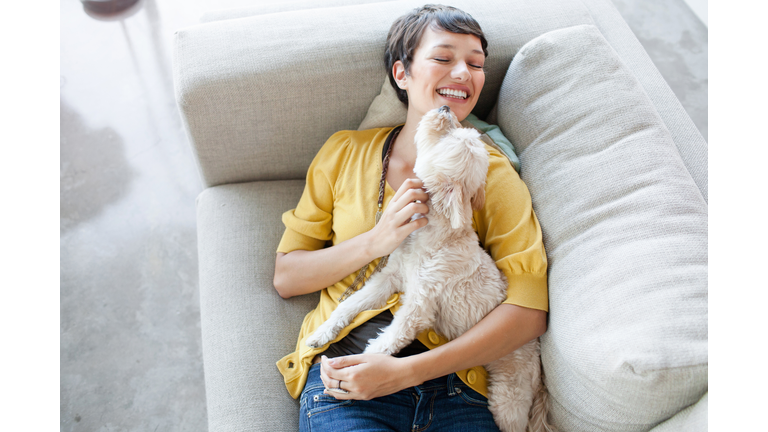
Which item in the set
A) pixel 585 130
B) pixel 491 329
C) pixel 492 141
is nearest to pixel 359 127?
pixel 492 141

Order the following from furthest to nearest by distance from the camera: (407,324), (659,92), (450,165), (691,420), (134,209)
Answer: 1. (134,209)
2. (659,92)
3. (407,324)
4. (450,165)
5. (691,420)

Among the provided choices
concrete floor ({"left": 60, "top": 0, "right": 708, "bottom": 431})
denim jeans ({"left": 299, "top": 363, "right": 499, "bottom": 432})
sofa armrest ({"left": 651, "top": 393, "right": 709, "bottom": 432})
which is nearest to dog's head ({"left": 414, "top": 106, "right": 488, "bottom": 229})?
denim jeans ({"left": 299, "top": 363, "right": 499, "bottom": 432})

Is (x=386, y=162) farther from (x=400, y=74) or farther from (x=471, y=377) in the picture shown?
(x=471, y=377)

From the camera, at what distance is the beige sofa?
1.22 metres

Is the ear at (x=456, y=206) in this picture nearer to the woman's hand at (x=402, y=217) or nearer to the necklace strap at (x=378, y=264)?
the woman's hand at (x=402, y=217)

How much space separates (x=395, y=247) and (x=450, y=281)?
0.62ft

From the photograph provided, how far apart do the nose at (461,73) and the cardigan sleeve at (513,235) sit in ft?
0.91

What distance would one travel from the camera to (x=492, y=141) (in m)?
1.72

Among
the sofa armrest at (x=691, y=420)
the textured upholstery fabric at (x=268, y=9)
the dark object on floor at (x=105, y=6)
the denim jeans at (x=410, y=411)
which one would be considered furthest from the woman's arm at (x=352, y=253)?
the dark object on floor at (x=105, y=6)

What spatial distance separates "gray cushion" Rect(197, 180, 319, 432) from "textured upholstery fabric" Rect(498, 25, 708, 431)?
88 centimetres

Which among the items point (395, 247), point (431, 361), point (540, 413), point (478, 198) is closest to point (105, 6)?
point (395, 247)

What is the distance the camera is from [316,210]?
168 cm
